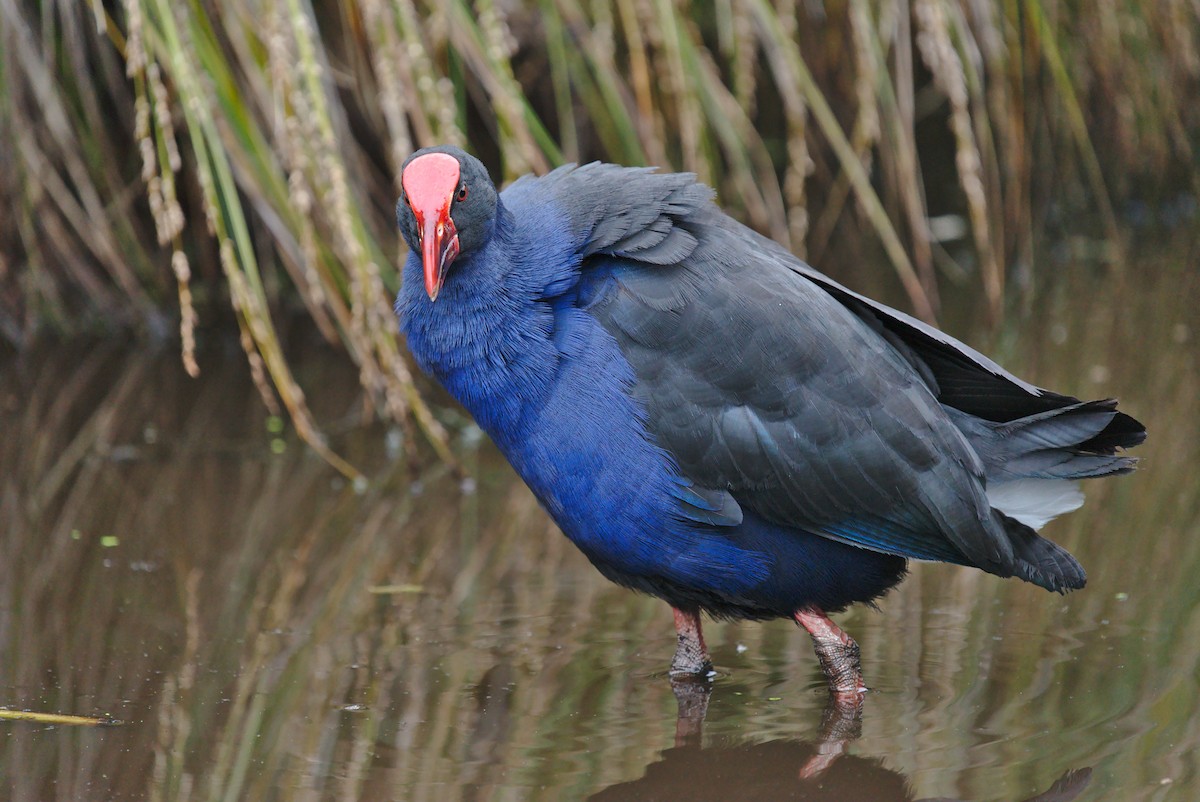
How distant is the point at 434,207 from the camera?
118 inches

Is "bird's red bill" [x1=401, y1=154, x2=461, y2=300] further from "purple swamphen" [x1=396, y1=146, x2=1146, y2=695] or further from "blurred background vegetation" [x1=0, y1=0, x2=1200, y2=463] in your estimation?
"blurred background vegetation" [x1=0, y1=0, x2=1200, y2=463]

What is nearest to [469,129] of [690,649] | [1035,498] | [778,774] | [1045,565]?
[690,649]

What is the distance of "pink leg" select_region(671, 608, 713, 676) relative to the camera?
3283 millimetres

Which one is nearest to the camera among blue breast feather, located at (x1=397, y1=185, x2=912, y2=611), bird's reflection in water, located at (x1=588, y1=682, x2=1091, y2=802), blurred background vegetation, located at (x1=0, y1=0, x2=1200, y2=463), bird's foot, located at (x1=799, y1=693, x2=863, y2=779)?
bird's reflection in water, located at (x1=588, y1=682, x2=1091, y2=802)

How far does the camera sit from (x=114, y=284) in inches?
233

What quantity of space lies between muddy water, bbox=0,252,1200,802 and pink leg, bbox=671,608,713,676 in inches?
2.0

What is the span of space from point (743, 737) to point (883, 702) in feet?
1.13

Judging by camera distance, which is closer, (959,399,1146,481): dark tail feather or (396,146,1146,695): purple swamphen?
(396,146,1146,695): purple swamphen

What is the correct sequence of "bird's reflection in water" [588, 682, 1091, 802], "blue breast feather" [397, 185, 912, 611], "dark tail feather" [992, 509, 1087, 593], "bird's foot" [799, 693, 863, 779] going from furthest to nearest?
1. "dark tail feather" [992, 509, 1087, 593]
2. "blue breast feather" [397, 185, 912, 611]
3. "bird's foot" [799, 693, 863, 779]
4. "bird's reflection in water" [588, 682, 1091, 802]

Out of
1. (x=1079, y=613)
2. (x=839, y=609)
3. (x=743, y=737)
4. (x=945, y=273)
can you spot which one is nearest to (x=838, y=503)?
(x=839, y=609)

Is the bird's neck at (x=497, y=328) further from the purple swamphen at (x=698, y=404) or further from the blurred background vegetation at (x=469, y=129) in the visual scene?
the blurred background vegetation at (x=469, y=129)

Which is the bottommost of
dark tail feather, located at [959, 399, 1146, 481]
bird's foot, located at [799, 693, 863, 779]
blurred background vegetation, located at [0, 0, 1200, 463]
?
bird's foot, located at [799, 693, 863, 779]

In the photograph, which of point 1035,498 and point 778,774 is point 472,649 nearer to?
point 778,774

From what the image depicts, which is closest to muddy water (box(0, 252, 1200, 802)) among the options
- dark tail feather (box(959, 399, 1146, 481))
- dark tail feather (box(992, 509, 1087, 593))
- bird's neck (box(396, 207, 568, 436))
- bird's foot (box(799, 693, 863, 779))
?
bird's foot (box(799, 693, 863, 779))
